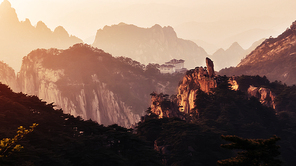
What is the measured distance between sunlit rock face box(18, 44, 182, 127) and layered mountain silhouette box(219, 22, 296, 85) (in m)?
53.3

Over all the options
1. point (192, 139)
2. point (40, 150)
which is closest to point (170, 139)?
point (192, 139)

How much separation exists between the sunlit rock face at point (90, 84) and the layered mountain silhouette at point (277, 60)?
5326 centimetres

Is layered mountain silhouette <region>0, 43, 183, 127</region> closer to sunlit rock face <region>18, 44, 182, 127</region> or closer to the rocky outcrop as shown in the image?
sunlit rock face <region>18, 44, 182, 127</region>

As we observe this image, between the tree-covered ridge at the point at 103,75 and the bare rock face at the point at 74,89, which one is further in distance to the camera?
the tree-covered ridge at the point at 103,75

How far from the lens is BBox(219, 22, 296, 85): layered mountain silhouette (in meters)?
137

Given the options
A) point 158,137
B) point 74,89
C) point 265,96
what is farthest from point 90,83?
point 158,137

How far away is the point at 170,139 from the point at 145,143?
1078cm

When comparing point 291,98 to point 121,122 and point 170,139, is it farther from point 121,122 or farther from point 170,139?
point 121,122

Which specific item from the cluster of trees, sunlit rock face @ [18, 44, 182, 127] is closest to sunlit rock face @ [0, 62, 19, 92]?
sunlit rock face @ [18, 44, 182, 127]

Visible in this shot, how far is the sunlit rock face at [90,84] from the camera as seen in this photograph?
6191 inches

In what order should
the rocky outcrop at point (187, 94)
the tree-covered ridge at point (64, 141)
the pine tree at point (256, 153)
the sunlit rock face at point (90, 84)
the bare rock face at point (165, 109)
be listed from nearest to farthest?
the pine tree at point (256, 153) < the tree-covered ridge at point (64, 141) < the bare rock face at point (165, 109) < the rocky outcrop at point (187, 94) < the sunlit rock face at point (90, 84)

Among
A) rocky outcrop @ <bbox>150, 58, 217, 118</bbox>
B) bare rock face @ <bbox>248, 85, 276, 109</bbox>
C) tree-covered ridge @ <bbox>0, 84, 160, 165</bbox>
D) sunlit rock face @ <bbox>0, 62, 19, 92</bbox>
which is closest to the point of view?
tree-covered ridge @ <bbox>0, 84, 160, 165</bbox>

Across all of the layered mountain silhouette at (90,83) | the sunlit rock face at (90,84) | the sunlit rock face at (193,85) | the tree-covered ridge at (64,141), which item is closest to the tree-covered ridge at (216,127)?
the sunlit rock face at (193,85)

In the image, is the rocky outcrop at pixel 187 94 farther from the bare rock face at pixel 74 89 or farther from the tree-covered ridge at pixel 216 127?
the bare rock face at pixel 74 89
